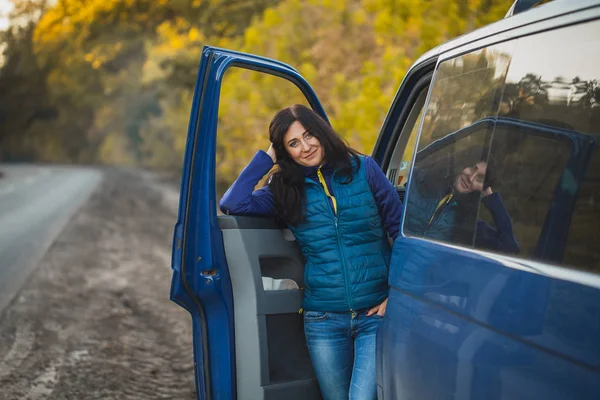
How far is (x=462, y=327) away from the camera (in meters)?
1.85

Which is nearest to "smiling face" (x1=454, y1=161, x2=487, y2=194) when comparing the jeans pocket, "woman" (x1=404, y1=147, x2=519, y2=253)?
"woman" (x1=404, y1=147, x2=519, y2=253)

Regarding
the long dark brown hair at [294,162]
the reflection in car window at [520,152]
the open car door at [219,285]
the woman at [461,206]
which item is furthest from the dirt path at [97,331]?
the reflection in car window at [520,152]

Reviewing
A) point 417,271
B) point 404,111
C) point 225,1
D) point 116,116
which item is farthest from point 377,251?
point 116,116

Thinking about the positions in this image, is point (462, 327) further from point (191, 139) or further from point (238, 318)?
point (191, 139)

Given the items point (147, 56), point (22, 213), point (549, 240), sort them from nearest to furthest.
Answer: point (549, 240) < point (22, 213) < point (147, 56)

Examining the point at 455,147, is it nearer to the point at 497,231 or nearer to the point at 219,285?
the point at 497,231

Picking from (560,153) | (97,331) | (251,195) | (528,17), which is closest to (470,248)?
(560,153)

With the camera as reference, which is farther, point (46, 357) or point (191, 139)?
point (46, 357)

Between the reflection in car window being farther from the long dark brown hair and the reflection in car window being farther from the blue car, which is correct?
the long dark brown hair

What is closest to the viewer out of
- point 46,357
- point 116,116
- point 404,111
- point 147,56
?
point 404,111

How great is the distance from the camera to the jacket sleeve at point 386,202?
2.74 m

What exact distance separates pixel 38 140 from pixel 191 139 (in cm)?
7376

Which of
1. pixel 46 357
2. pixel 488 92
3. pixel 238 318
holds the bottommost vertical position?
pixel 46 357

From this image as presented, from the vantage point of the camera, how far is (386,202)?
2746mm
